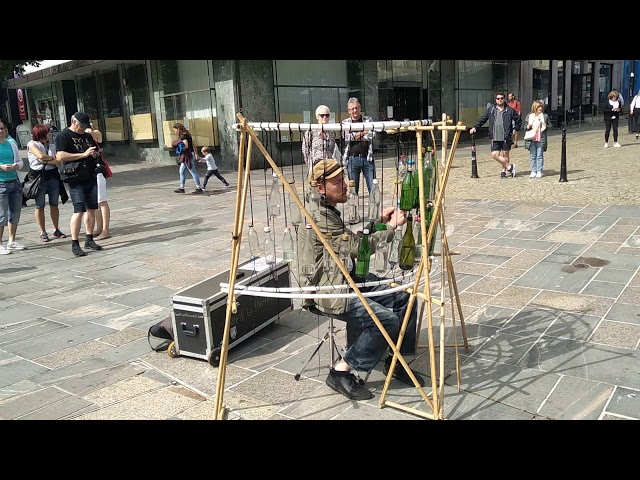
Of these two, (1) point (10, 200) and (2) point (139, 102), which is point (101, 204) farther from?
(2) point (139, 102)

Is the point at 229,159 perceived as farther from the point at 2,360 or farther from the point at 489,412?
the point at 489,412

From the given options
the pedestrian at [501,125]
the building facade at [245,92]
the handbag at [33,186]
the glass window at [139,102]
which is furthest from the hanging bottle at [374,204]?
the glass window at [139,102]

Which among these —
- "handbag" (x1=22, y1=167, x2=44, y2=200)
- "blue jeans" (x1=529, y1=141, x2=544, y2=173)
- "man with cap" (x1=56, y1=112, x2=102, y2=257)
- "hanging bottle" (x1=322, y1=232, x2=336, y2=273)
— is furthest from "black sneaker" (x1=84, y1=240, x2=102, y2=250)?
"blue jeans" (x1=529, y1=141, x2=544, y2=173)

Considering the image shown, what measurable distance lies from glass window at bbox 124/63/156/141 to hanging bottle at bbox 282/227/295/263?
18.9m

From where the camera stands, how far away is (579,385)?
11.0ft

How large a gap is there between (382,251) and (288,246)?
25.3 inches

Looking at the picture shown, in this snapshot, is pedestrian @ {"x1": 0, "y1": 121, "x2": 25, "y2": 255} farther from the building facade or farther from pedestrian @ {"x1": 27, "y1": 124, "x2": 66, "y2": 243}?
the building facade

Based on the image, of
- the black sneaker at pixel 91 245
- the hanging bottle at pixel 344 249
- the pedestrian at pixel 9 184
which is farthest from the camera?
the black sneaker at pixel 91 245

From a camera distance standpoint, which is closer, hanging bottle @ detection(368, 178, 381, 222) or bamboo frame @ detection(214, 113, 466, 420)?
bamboo frame @ detection(214, 113, 466, 420)

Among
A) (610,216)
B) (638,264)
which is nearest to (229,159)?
(610,216)

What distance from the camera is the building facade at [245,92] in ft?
55.5

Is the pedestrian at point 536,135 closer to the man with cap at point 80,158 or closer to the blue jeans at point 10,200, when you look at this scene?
the man with cap at point 80,158

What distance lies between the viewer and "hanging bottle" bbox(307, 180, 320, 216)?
3.21 m

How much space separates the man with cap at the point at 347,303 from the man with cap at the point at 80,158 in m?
4.86
